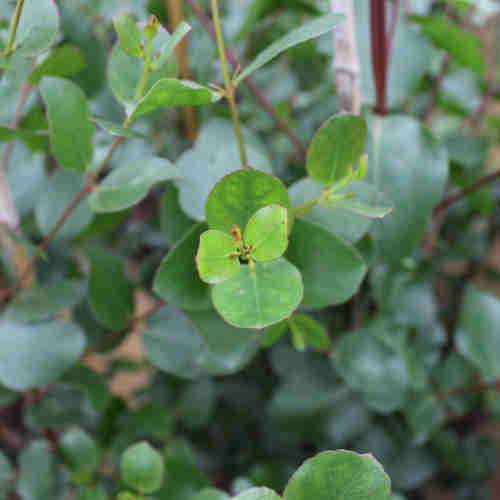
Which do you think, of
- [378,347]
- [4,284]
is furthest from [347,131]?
[4,284]

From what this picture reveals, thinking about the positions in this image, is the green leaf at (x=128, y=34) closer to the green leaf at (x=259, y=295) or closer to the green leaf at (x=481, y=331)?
the green leaf at (x=259, y=295)

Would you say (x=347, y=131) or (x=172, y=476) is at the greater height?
(x=347, y=131)

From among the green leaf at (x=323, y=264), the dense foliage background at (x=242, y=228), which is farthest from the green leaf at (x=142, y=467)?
the green leaf at (x=323, y=264)

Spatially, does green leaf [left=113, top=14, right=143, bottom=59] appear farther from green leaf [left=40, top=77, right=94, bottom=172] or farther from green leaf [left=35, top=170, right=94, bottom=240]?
green leaf [left=35, top=170, right=94, bottom=240]

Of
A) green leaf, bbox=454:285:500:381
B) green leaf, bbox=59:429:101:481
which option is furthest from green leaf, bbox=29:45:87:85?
green leaf, bbox=454:285:500:381

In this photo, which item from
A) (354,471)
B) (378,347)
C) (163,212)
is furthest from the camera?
(378,347)

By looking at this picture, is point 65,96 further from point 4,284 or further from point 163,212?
point 4,284

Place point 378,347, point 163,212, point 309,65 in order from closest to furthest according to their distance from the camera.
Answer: point 163,212 < point 378,347 < point 309,65
